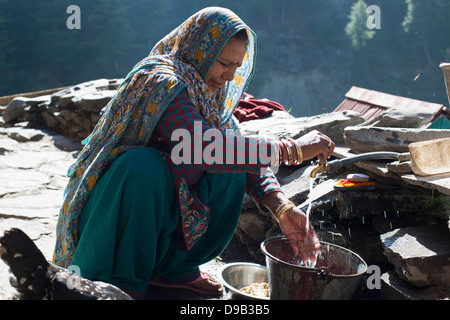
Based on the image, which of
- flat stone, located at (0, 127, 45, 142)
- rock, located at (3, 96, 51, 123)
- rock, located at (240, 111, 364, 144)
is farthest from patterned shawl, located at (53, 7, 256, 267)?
rock, located at (3, 96, 51, 123)

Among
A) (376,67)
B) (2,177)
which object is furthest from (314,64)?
(2,177)

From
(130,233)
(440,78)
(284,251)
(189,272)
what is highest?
(440,78)

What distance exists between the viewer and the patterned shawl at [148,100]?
6.72ft

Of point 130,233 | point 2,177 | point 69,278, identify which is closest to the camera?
point 69,278

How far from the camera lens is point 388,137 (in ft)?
9.20

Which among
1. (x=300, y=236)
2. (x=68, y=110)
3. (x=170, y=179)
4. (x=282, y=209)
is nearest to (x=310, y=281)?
(x=300, y=236)

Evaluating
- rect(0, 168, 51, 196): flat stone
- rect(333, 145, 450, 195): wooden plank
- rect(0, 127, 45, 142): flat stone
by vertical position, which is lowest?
rect(0, 168, 51, 196): flat stone

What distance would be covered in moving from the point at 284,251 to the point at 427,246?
0.64m

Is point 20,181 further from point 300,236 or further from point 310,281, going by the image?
point 310,281

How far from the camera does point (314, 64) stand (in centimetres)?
5228

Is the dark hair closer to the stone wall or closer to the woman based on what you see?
the woman

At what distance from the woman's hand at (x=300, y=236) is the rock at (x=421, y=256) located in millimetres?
369

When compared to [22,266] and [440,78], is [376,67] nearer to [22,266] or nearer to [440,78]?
[440,78]

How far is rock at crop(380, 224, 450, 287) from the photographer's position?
6.62ft
